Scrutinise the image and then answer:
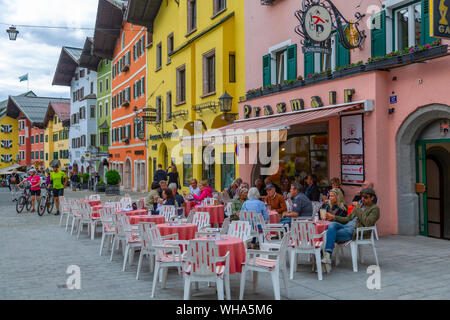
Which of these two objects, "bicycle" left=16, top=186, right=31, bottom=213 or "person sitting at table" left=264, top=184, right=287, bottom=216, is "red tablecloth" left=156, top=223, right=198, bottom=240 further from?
"bicycle" left=16, top=186, right=31, bottom=213

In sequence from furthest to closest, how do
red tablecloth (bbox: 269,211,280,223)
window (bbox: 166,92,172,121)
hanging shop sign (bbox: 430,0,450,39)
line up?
window (bbox: 166,92,172,121) → red tablecloth (bbox: 269,211,280,223) → hanging shop sign (bbox: 430,0,450,39)

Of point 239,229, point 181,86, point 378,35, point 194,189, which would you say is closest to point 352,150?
point 378,35

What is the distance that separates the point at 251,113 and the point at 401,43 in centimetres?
668

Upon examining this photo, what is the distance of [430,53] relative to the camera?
921cm

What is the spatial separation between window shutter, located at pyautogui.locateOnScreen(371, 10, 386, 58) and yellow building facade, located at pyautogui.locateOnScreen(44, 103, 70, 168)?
4909 centimetres

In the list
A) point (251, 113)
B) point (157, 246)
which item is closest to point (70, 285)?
point (157, 246)

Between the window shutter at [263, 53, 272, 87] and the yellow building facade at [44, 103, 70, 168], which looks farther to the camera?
the yellow building facade at [44, 103, 70, 168]

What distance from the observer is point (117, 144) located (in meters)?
37.3

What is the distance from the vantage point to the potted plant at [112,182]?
2755 cm

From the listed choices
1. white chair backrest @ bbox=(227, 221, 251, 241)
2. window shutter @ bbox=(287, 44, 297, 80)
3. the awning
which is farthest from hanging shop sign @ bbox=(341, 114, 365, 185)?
white chair backrest @ bbox=(227, 221, 251, 241)

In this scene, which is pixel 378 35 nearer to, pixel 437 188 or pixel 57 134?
pixel 437 188

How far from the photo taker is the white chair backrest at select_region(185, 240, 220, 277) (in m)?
5.38

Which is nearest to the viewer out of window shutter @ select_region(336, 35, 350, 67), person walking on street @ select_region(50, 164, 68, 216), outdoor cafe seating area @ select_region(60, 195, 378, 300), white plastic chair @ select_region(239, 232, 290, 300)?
A: outdoor cafe seating area @ select_region(60, 195, 378, 300)

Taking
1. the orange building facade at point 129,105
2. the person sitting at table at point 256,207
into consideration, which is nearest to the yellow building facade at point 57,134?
the orange building facade at point 129,105
